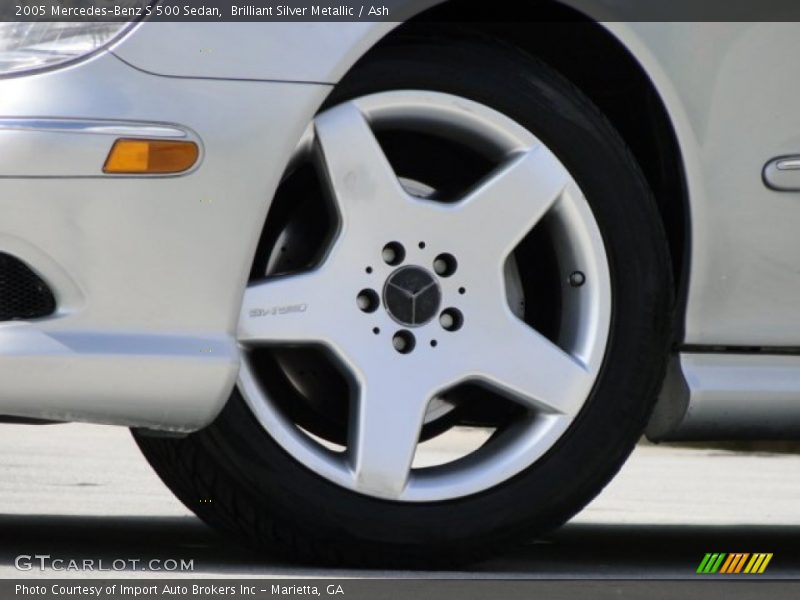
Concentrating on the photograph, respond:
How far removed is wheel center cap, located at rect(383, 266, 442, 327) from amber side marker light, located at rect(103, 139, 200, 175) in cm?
42

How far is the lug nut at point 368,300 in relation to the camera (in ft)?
9.44

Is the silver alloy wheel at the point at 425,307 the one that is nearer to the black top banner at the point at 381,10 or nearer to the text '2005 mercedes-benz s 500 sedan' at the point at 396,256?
the text '2005 mercedes-benz s 500 sedan' at the point at 396,256

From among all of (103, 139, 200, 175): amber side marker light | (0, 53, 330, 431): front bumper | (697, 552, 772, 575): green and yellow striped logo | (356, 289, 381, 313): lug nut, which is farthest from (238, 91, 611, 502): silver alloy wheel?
(697, 552, 772, 575): green and yellow striped logo

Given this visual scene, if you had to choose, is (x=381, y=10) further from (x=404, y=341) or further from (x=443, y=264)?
(x=404, y=341)

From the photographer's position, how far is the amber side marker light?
267 cm

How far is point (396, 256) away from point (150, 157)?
47 cm

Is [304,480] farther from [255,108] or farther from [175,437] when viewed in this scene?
[255,108]

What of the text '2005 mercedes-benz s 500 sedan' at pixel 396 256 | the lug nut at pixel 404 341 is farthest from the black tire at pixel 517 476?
the lug nut at pixel 404 341

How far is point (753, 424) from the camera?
3.12m

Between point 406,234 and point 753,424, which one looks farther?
point 753,424

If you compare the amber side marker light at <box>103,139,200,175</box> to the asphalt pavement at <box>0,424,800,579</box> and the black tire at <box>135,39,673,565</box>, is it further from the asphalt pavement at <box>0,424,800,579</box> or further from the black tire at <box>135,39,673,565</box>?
the asphalt pavement at <box>0,424,800,579</box>

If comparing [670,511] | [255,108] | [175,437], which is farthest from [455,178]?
[670,511]

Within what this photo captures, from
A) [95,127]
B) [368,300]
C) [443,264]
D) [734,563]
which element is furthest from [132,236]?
[734,563]

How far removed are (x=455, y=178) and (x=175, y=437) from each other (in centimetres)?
74
